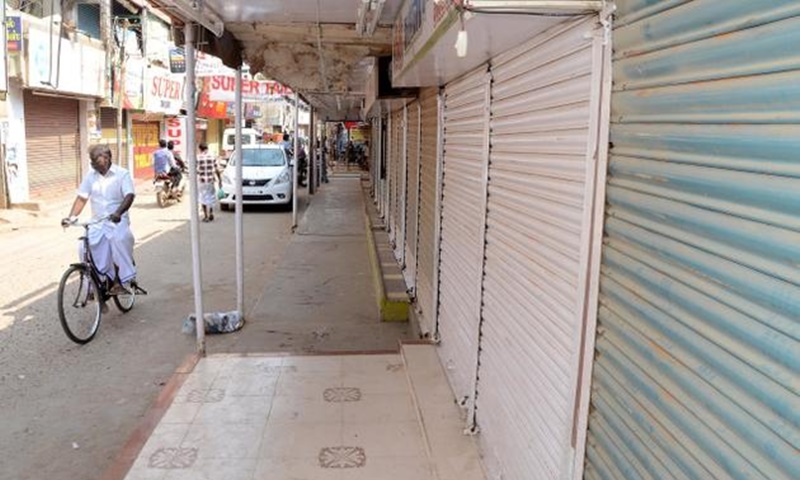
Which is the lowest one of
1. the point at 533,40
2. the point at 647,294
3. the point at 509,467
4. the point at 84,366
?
the point at 84,366

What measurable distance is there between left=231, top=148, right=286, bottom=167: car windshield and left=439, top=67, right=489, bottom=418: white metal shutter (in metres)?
13.9

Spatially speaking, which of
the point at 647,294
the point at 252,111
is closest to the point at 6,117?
the point at 647,294

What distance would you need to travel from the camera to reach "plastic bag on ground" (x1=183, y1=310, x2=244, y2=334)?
666 cm

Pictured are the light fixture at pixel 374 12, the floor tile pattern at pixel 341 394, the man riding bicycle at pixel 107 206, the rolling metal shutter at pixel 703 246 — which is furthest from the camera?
the man riding bicycle at pixel 107 206

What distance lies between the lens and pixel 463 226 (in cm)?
438

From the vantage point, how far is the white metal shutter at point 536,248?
2.23m

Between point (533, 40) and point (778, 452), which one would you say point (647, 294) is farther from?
point (533, 40)

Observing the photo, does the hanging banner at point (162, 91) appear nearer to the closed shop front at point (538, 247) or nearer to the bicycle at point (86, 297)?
the bicycle at point (86, 297)

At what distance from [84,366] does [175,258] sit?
508 cm

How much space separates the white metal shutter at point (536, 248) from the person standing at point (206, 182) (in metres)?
12.6

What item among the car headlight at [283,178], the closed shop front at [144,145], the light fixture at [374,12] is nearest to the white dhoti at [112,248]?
the light fixture at [374,12]

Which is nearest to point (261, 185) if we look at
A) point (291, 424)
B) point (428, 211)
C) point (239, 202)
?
point (239, 202)

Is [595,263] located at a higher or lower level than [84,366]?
higher

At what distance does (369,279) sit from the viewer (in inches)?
370
